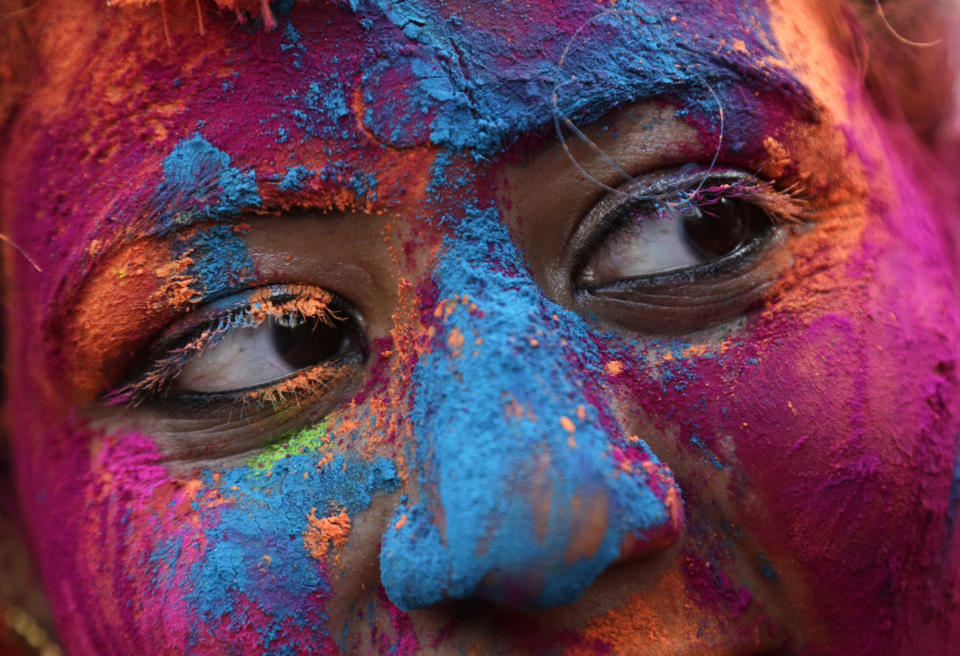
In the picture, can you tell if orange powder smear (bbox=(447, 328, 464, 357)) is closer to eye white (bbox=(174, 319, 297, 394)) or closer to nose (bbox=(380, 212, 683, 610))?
nose (bbox=(380, 212, 683, 610))

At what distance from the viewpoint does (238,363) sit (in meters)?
1.55

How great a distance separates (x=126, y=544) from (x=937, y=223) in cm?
186

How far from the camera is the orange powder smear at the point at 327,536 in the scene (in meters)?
1.42

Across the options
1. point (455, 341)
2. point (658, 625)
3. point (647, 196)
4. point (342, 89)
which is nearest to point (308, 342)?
point (455, 341)

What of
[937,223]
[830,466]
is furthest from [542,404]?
[937,223]

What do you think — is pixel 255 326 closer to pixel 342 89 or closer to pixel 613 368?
pixel 342 89

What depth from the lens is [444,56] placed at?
1.42 meters

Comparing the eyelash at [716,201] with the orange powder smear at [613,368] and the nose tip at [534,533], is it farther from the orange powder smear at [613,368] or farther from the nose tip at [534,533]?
the nose tip at [534,533]

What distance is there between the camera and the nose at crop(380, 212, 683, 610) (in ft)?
4.05

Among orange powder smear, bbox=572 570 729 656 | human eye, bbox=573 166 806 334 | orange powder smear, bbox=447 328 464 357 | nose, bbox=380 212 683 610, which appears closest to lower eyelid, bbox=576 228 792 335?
human eye, bbox=573 166 806 334

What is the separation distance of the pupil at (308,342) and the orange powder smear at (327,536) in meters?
0.30

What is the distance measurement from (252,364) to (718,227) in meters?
0.92

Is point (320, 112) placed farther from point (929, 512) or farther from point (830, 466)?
point (929, 512)

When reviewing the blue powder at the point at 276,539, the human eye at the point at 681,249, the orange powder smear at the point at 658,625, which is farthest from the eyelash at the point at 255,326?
the orange powder smear at the point at 658,625
